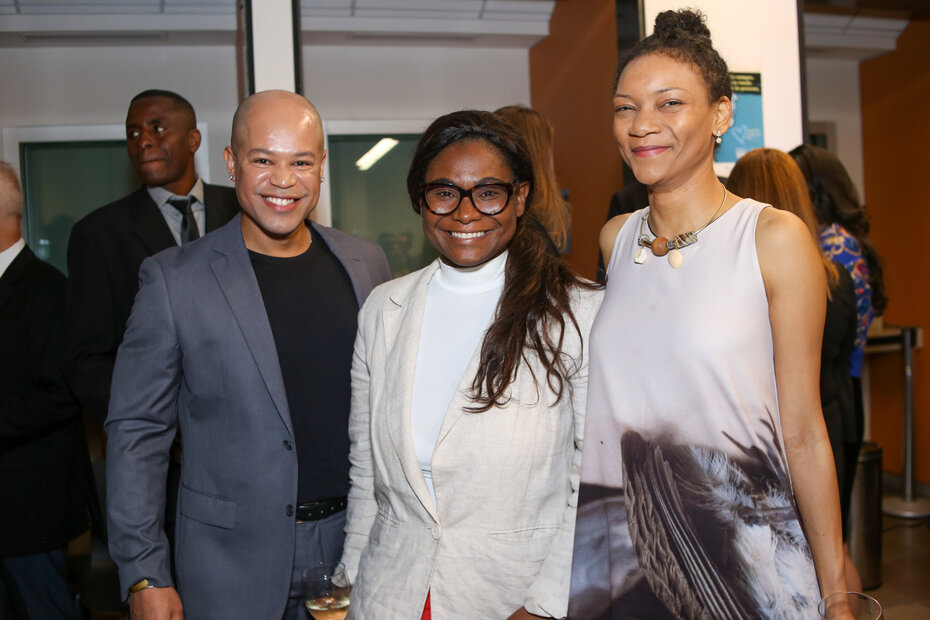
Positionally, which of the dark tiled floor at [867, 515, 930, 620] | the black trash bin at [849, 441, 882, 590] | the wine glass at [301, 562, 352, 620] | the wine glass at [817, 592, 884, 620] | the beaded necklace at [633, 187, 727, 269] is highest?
the beaded necklace at [633, 187, 727, 269]

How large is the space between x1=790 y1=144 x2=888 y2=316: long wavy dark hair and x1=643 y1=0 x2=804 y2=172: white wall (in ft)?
0.55

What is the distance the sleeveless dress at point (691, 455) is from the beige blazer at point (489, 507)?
70 millimetres

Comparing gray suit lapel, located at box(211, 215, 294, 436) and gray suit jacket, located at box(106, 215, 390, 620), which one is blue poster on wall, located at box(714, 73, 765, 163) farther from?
gray suit jacket, located at box(106, 215, 390, 620)

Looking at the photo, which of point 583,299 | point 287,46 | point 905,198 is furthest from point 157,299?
point 905,198

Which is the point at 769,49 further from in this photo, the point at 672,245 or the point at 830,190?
the point at 672,245

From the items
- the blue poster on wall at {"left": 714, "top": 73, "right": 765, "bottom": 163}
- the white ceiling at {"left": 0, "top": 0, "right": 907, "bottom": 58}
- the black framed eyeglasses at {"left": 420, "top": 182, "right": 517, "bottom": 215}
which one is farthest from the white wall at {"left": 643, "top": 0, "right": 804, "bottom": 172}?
the white ceiling at {"left": 0, "top": 0, "right": 907, "bottom": 58}

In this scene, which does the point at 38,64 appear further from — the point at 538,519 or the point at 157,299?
the point at 538,519

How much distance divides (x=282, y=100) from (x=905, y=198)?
17.1 ft

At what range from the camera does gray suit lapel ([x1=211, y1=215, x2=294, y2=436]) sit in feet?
6.13

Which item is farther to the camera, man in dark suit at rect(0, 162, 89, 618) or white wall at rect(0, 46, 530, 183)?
white wall at rect(0, 46, 530, 183)

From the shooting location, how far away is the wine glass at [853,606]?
105cm

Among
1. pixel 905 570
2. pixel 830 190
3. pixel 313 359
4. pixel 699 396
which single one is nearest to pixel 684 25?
pixel 699 396

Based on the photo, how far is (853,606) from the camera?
1070 mm

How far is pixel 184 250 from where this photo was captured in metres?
1.99
